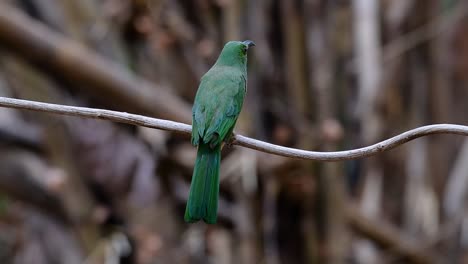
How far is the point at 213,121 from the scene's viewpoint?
2795 millimetres

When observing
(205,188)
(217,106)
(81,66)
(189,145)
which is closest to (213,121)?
(217,106)

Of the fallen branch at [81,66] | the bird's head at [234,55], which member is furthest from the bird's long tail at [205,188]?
the fallen branch at [81,66]

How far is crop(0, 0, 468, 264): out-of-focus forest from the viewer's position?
5090 millimetres

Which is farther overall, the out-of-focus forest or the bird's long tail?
the out-of-focus forest

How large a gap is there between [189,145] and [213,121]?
2.75m

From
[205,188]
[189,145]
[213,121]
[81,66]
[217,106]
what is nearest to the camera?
[205,188]

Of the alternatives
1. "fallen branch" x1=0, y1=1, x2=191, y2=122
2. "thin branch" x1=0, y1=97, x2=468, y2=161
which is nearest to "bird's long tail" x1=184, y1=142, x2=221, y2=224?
"thin branch" x1=0, y1=97, x2=468, y2=161

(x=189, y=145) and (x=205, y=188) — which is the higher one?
(x=189, y=145)

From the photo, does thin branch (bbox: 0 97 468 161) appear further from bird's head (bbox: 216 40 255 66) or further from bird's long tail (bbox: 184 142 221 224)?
bird's head (bbox: 216 40 255 66)

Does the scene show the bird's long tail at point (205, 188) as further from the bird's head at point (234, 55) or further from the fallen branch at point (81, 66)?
the fallen branch at point (81, 66)

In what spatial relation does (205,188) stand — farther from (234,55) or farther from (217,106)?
(234,55)

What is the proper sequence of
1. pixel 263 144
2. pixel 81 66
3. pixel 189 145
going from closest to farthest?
pixel 263 144 → pixel 81 66 → pixel 189 145

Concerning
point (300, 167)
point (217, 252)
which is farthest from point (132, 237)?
point (300, 167)

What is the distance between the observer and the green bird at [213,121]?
253cm
